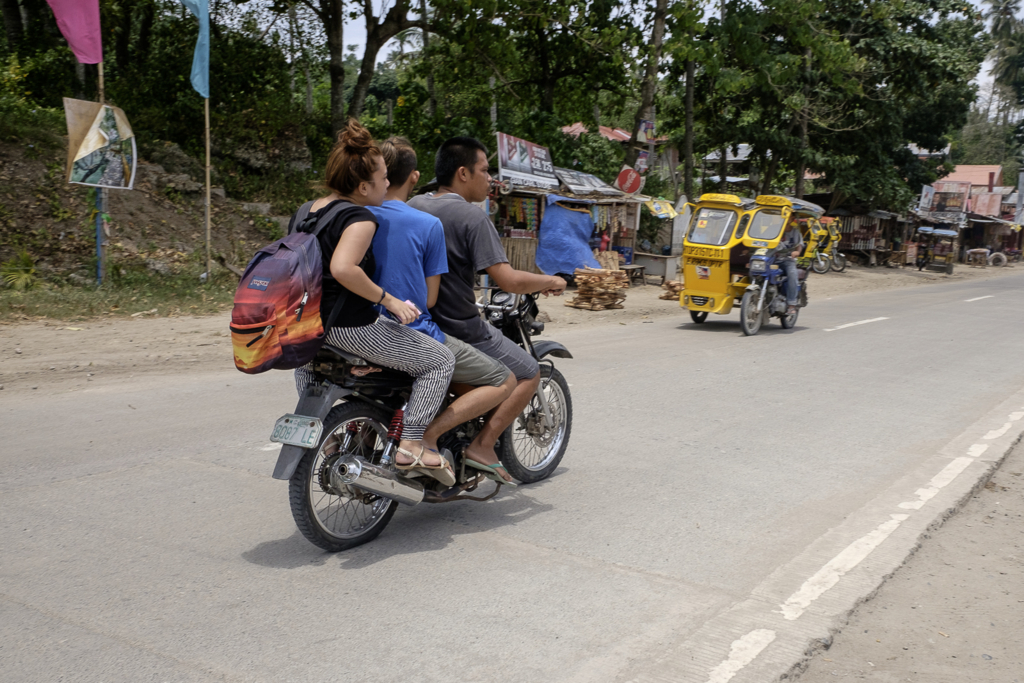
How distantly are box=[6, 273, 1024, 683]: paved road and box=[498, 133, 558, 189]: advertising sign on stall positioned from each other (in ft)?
34.7

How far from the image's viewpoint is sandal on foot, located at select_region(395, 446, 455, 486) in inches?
161

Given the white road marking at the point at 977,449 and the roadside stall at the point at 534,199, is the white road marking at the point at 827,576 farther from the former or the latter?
the roadside stall at the point at 534,199

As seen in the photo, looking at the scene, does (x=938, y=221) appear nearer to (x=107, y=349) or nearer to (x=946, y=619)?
(x=107, y=349)

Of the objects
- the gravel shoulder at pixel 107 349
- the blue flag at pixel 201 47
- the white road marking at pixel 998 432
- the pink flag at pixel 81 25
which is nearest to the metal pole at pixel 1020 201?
the gravel shoulder at pixel 107 349

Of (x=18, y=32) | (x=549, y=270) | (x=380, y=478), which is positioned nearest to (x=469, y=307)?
(x=380, y=478)

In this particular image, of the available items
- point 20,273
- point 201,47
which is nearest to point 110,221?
point 20,273

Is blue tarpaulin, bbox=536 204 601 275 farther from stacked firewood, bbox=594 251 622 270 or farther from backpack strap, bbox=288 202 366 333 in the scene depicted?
backpack strap, bbox=288 202 366 333

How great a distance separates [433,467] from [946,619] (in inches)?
90.6

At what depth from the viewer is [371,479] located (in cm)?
402

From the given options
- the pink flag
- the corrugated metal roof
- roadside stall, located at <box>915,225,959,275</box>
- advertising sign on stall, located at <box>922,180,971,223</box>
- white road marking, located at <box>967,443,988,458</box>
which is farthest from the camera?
the corrugated metal roof

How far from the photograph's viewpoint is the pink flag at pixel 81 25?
40.2 ft

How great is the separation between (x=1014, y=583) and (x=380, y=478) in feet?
9.80

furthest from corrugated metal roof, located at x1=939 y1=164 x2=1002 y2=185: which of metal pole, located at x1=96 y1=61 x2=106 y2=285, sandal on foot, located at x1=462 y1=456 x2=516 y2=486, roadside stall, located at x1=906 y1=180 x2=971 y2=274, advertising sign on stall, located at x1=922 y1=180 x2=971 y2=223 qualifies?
sandal on foot, located at x1=462 y1=456 x2=516 y2=486

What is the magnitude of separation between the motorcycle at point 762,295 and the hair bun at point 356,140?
32.4 ft
